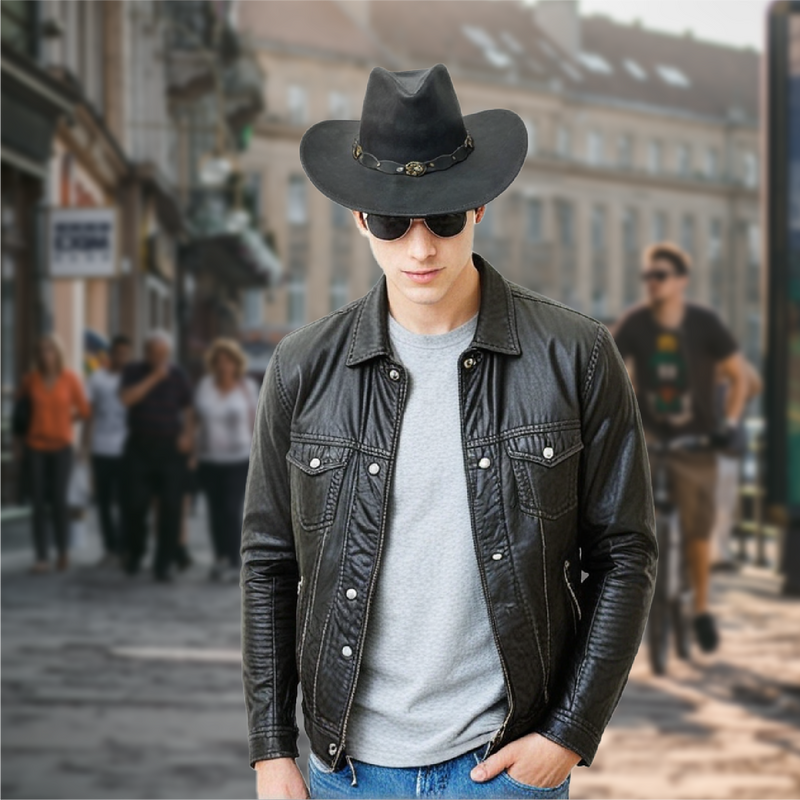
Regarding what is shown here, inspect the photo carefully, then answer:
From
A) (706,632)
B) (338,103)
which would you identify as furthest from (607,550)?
(338,103)

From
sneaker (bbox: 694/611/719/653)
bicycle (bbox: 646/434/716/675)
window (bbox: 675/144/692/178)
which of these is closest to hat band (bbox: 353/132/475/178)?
bicycle (bbox: 646/434/716/675)

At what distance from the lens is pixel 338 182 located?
102 inches

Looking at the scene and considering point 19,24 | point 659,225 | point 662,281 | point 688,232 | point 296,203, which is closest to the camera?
point 662,281

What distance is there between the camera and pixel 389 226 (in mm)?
2568

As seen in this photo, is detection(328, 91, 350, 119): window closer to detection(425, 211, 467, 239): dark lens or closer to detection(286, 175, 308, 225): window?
detection(286, 175, 308, 225): window

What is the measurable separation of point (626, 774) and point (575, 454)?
3.82 m

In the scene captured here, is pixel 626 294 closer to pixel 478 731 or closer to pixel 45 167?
pixel 45 167

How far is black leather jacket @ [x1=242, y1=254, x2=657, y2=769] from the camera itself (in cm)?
256

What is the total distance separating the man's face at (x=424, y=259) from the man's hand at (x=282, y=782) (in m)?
0.76

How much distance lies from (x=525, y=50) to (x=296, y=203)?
18062 millimetres

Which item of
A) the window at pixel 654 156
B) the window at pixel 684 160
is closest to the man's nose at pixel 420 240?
the window at pixel 654 156

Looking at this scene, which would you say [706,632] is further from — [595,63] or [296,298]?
[595,63]

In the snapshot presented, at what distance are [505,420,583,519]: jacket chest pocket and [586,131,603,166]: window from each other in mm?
80336

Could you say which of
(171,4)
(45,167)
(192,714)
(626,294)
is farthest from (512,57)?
(192,714)
